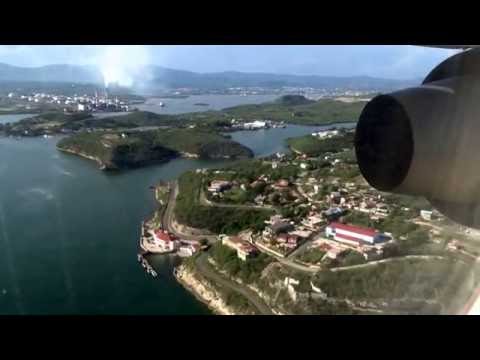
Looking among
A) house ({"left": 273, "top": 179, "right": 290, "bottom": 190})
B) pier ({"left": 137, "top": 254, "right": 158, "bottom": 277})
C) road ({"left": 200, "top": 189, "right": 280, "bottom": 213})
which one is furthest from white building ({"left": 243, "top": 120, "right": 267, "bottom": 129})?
pier ({"left": 137, "top": 254, "right": 158, "bottom": 277})

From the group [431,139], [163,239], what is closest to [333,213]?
[163,239]

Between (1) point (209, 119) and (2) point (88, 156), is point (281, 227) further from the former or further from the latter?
(2) point (88, 156)

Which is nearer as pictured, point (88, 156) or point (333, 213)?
point (333, 213)

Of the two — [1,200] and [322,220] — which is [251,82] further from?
[1,200]

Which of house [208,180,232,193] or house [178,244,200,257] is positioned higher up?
house [208,180,232,193]

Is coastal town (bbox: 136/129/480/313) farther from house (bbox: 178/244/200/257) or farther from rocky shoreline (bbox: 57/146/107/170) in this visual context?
rocky shoreline (bbox: 57/146/107/170)

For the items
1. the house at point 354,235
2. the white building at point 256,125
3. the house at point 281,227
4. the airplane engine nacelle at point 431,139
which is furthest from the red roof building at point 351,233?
the airplane engine nacelle at point 431,139

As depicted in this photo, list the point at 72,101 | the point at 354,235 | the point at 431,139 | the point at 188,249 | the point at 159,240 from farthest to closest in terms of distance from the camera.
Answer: the point at 188,249, the point at 159,240, the point at 72,101, the point at 354,235, the point at 431,139

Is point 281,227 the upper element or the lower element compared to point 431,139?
lower
